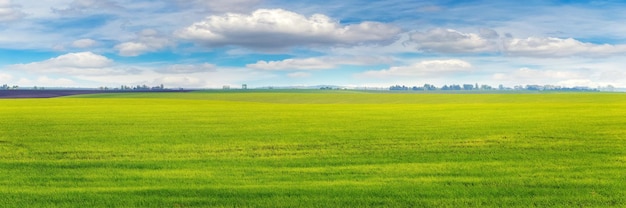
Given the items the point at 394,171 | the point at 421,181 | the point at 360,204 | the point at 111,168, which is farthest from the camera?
the point at 111,168

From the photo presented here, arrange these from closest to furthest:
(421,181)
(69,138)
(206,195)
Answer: (206,195)
(421,181)
(69,138)

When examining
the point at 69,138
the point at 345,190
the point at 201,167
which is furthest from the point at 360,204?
the point at 69,138

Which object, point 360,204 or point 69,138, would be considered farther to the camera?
point 69,138

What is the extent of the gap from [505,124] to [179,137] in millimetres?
17061

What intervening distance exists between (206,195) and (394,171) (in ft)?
17.5

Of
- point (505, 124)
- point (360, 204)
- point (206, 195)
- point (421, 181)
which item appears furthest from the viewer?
point (505, 124)

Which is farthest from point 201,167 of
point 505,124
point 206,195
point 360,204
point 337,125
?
point 505,124

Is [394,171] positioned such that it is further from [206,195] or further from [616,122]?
[616,122]

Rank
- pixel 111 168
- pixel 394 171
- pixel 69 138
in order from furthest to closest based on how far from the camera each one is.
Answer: pixel 69 138, pixel 111 168, pixel 394 171

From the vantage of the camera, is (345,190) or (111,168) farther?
(111,168)

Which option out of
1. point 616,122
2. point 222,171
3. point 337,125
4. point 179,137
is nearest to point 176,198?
point 222,171

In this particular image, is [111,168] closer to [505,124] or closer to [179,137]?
[179,137]

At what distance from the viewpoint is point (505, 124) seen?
27.3m

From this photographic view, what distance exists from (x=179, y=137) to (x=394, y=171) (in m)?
11.5
